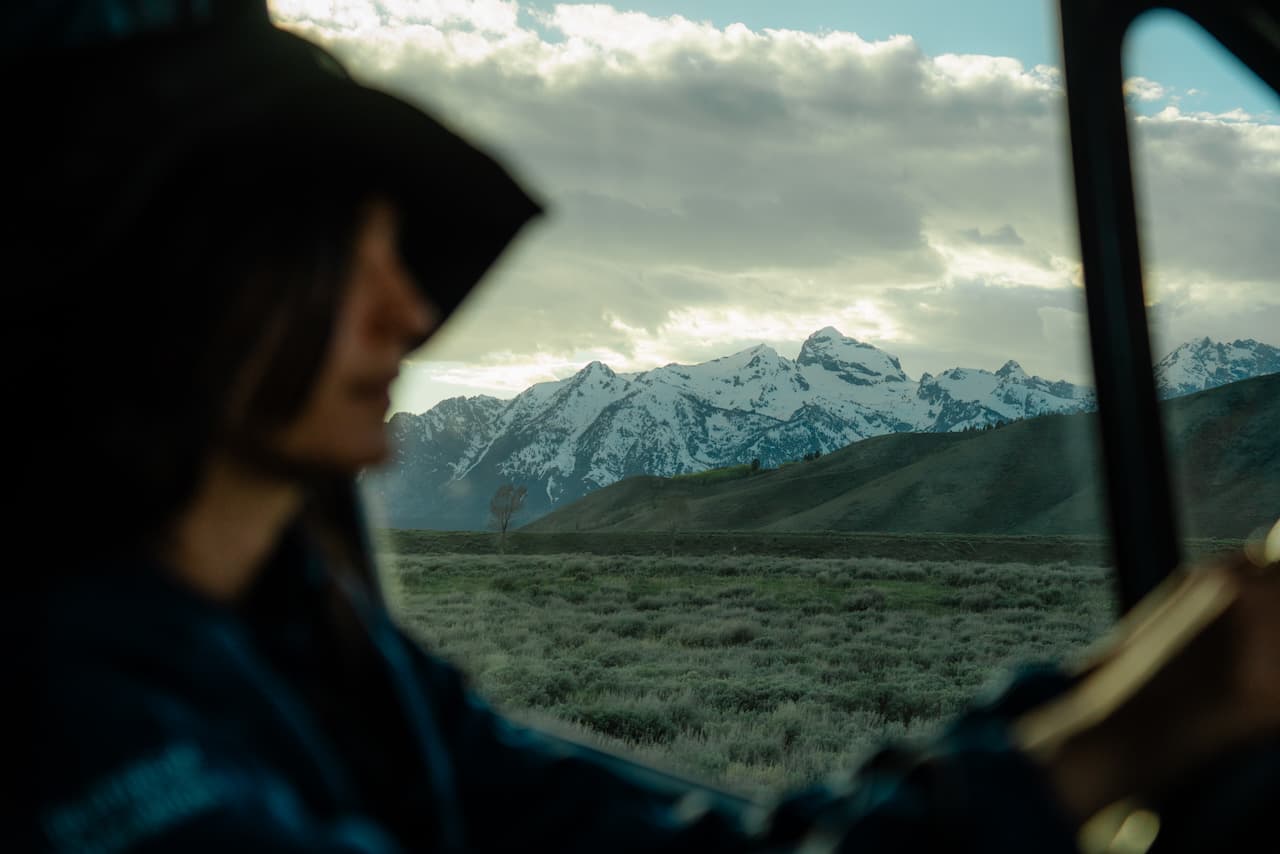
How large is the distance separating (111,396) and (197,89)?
20 cm

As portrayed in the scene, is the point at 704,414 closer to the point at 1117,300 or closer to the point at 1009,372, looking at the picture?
the point at 1009,372

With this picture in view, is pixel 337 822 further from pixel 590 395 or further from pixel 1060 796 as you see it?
pixel 590 395

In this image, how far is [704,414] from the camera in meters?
170

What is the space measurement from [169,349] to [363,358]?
0.43ft

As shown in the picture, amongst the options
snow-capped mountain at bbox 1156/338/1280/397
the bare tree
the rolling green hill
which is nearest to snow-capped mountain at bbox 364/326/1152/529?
the rolling green hill

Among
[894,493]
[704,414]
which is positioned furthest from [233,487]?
[704,414]

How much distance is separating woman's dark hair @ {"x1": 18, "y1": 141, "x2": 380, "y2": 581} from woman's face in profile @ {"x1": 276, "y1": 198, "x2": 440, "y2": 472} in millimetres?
15

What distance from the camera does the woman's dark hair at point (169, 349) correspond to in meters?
0.61

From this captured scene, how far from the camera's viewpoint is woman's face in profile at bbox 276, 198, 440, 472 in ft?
2.25

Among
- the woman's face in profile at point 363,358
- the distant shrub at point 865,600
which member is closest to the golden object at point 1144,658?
the woman's face in profile at point 363,358

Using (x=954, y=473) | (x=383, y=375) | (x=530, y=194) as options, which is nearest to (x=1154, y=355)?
(x=530, y=194)

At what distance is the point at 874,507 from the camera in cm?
6228

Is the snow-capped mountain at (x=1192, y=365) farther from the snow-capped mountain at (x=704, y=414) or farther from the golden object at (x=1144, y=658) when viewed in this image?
the snow-capped mountain at (x=704, y=414)

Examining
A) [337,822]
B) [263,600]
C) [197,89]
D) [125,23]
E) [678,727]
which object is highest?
[125,23]
